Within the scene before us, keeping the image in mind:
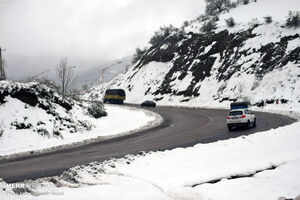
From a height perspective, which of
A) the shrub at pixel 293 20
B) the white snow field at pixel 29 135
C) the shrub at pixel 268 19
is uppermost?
the shrub at pixel 268 19

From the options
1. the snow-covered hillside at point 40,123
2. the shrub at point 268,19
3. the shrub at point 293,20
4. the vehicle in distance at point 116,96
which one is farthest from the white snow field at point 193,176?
the vehicle in distance at point 116,96

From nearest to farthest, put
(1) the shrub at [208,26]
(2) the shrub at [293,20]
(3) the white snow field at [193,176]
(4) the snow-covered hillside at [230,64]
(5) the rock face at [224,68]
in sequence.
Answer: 1. (3) the white snow field at [193,176]
2. (5) the rock face at [224,68]
3. (4) the snow-covered hillside at [230,64]
4. (2) the shrub at [293,20]
5. (1) the shrub at [208,26]

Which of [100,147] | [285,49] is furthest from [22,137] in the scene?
[285,49]

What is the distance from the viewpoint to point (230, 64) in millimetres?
49375

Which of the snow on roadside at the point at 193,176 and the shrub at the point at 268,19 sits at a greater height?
the shrub at the point at 268,19

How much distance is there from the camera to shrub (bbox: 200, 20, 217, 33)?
6250 centimetres

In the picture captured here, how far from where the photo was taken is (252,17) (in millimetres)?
56938

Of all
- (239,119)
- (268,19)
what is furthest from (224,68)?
(239,119)

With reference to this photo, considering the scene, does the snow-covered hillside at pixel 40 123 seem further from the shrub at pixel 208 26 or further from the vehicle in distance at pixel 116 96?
the shrub at pixel 208 26

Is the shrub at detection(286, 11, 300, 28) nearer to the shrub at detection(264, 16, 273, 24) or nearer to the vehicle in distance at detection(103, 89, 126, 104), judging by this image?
the shrub at detection(264, 16, 273, 24)

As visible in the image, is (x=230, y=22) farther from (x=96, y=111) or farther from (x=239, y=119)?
(x=239, y=119)

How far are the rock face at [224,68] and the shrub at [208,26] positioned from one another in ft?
6.50

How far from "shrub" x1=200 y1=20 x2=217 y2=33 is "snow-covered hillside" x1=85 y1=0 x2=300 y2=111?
138 centimetres

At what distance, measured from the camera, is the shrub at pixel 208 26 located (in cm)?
6250
